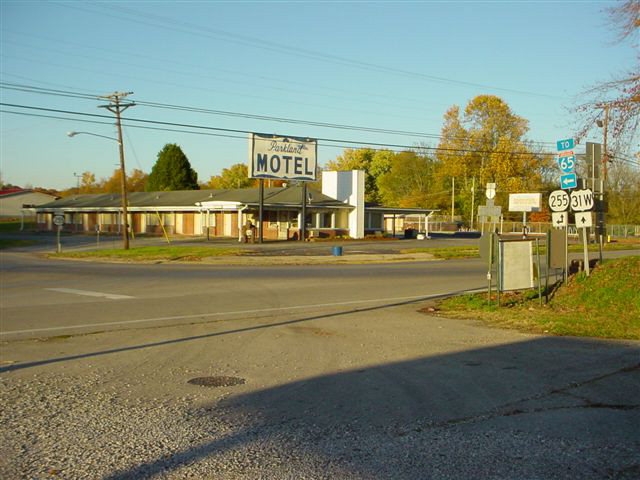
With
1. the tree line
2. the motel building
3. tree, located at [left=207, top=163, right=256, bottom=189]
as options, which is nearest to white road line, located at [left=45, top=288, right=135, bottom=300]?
the motel building

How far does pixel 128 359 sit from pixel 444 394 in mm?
4740

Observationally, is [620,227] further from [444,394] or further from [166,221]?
[444,394]

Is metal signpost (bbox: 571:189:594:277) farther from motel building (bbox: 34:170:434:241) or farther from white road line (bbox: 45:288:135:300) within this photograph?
motel building (bbox: 34:170:434:241)

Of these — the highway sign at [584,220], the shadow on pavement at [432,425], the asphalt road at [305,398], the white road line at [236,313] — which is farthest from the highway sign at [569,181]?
the shadow on pavement at [432,425]

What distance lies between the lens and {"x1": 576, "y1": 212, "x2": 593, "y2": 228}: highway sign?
15633mm

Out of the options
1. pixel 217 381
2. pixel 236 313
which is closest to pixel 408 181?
pixel 236 313

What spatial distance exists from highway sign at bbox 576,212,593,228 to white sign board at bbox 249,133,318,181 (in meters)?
33.9

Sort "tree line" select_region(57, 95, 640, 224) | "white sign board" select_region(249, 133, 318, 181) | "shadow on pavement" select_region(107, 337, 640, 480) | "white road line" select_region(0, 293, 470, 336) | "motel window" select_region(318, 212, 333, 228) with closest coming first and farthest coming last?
"shadow on pavement" select_region(107, 337, 640, 480), "white road line" select_region(0, 293, 470, 336), "white sign board" select_region(249, 133, 318, 181), "motel window" select_region(318, 212, 333, 228), "tree line" select_region(57, 95, 640, 224)

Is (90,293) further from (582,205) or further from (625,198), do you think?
(625,198)

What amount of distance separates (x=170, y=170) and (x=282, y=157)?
164 feet

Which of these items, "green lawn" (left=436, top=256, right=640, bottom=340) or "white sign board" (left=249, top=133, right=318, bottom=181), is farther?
"white sign board" (left=249, top=133, right=318, bottom=181)

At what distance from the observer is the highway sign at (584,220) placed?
15.6 metres

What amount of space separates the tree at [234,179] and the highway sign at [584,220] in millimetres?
97060

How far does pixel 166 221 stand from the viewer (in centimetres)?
6575
